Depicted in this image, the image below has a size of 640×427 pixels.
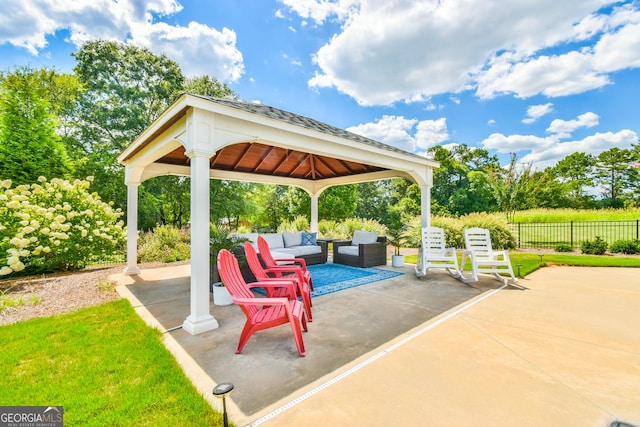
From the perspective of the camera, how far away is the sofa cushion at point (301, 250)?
7.48 meters

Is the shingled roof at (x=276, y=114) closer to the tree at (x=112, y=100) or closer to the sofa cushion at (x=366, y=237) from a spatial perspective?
the sofa cushion at (x=366, y=237)

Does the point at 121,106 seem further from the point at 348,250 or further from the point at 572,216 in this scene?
the point at 572,216

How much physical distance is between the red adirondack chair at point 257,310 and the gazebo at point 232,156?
1.50 ft

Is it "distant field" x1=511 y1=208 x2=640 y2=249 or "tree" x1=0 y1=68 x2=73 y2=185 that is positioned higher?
"tree" x1=0 y1=68 x2=73 y2=185

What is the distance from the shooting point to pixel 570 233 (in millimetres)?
11781

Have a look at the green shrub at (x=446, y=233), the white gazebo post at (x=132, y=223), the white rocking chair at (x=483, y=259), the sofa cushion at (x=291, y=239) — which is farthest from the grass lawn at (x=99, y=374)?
the green shrub at (x=446, y=233)

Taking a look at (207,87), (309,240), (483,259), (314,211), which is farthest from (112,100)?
(483,259)

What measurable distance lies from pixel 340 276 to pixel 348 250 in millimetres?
1580

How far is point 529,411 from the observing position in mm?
1975

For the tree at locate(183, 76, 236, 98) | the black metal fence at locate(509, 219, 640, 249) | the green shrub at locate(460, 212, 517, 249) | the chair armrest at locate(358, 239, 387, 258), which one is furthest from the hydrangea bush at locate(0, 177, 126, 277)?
the black metal fence at locate(509, 219, 640, 249)

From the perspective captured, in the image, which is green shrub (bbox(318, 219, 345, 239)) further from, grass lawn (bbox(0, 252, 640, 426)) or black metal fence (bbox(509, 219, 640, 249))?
grass lawn (bbox(0, 252, 640, 426))

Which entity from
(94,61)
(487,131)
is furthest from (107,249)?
(487,131)

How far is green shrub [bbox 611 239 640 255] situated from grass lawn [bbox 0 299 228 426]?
43.8ft

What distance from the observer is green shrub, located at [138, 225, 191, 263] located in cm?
898
